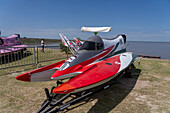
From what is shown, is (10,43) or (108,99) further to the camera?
(10,43)

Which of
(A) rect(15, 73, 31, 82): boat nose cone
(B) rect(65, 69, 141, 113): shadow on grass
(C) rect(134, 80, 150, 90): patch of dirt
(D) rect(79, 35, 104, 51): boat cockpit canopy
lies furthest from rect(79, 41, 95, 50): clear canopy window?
(C) rect(134, 80, 150, 90): patch of dirt

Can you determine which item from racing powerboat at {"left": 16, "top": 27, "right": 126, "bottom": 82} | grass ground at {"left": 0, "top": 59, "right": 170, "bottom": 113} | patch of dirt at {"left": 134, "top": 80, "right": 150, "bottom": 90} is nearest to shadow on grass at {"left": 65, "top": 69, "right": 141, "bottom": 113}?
grass ground at {"left": 0, "top": 59, "right": 170, "bottom": 113}

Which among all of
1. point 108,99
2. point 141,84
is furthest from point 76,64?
point 141,84

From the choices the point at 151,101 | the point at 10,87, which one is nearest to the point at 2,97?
the point at 10,87

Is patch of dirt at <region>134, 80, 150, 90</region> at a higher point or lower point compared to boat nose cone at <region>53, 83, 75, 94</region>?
lower

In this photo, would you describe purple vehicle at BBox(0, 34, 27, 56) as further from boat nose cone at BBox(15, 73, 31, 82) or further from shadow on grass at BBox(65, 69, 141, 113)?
shadow on grass at BBox(65, 69, 141, 113)

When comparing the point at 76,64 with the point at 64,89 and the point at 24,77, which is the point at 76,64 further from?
the point at 24,77

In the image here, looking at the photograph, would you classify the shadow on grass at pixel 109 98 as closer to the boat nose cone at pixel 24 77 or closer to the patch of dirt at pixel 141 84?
the patch of dirt at pixel 141 84

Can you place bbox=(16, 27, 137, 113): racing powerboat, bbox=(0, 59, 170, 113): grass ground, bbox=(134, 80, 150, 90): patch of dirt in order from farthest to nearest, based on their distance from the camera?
bbox=(134, 80, 150, 90): patch of dirt
bbox=(0, 59, 170, 113): grass ground
bbox=(16, 27, 137, 113): racing powerboat

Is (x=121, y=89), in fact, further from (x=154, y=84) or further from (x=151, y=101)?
(x=154, y=84)

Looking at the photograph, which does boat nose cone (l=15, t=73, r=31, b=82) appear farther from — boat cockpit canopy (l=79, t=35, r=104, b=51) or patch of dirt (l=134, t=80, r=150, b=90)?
patch of dirt (l=134, t=80, r=150, b=90)

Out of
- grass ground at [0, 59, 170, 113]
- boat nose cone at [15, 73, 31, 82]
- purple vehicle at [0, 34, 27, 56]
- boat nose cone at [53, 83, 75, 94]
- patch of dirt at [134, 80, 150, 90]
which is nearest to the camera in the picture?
boat nose cone at [53, 83, 75, 94]

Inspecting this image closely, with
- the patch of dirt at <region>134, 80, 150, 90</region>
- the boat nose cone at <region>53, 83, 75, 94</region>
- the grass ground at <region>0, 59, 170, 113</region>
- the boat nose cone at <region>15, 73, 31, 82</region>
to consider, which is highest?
the boat nose cone at <region>53, 83, 75, 94</region>

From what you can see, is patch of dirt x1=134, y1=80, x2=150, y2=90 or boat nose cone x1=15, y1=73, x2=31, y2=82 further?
patch of dirt x1=134, y1=80, x2=150, y2=90
